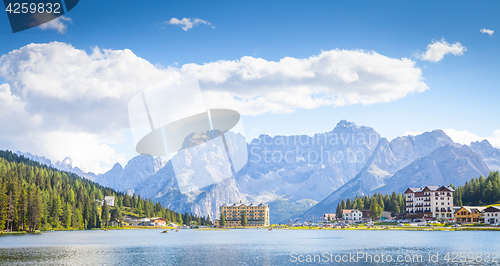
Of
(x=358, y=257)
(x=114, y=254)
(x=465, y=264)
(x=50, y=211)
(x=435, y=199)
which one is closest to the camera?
(x=465, y=264)

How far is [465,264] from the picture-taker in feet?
162

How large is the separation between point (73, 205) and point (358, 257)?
146105 millimetres

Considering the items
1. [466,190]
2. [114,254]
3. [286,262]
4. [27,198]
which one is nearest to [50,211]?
[27,198]

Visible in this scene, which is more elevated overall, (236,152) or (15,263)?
(236,152)

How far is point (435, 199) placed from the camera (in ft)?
648

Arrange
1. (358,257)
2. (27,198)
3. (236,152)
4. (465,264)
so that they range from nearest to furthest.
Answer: (465,264) < (358,257) < (236,152) < (27,198)

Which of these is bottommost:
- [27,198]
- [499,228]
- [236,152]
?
[499,228]

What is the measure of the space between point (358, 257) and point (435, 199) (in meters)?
155

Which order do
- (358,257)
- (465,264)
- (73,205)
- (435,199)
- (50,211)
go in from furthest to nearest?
(435,199)
(73,205)
(50,211)
(358,257)
(465,264)

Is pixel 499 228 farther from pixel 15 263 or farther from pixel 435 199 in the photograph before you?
pixel 15 263

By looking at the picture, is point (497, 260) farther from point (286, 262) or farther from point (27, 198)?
point (27, 198)

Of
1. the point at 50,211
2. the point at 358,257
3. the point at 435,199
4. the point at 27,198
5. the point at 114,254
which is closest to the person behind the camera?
the point at 358,257

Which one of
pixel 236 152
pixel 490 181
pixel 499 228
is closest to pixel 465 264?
pixel 236 152

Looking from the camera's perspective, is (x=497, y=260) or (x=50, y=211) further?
(x=50, y=211)
